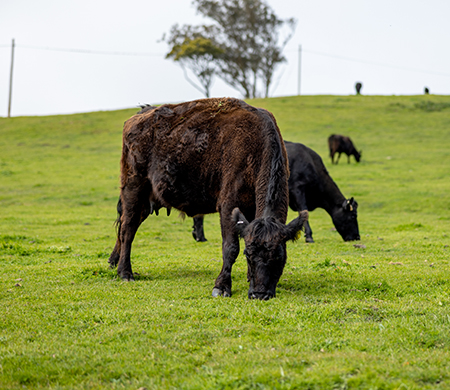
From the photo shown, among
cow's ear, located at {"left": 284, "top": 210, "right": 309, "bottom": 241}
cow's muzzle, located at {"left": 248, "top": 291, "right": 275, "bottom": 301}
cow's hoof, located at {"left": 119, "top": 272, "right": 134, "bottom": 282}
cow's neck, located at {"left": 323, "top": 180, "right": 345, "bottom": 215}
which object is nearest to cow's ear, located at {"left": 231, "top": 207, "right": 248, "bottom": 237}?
cow's ear, located at {"left": 284, "top": 210, "right": 309, "bottom": 241}

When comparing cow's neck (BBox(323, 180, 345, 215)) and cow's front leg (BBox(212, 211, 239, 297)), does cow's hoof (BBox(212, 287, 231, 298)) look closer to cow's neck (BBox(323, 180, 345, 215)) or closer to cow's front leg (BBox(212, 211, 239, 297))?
cow's front leg (BBox(212, 211, 239, 297))

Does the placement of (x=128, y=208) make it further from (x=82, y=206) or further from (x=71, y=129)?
(x=71, y=129)

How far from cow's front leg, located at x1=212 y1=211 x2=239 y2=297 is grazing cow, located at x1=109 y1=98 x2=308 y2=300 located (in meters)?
0.01

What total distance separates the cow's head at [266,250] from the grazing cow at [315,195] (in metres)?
6.64

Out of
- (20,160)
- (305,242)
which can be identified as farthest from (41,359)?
(20,160)

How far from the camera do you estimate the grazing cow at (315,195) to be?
12.8m

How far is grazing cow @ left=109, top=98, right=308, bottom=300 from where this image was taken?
6184 millimetres

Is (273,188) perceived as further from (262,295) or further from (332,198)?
(332,198)

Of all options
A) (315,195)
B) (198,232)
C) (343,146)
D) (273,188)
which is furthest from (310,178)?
(343,146)

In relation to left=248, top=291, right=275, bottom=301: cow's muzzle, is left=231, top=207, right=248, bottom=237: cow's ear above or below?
above

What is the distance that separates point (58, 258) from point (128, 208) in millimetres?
2369

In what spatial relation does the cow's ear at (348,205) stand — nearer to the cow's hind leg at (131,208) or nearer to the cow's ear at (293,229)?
the cow's hind leg at (131,208)

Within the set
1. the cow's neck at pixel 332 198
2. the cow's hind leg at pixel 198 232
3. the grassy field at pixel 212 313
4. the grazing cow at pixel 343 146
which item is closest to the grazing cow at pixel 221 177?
the grassy field at pixel 212 313

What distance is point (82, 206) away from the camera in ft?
68.6
